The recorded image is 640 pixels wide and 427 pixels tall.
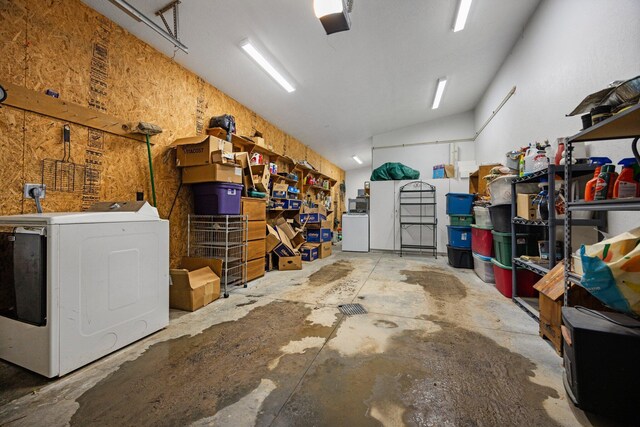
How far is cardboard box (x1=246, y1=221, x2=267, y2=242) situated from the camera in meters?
3.32

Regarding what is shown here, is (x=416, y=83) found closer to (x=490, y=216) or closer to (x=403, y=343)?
(x=490, y=216)

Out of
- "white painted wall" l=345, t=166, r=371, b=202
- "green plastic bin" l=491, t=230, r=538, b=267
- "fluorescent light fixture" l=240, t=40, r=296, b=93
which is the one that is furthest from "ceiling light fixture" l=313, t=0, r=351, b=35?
"white painted wall" l=345, t=166, r=371, b=202

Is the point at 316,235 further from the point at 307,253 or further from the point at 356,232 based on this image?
the point at 356,232

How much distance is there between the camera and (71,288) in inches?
56.0

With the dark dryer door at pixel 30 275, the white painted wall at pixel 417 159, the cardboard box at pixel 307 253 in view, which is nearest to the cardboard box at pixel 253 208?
the cardboard box at pixel 307 253

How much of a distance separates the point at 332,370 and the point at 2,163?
268 centimetres

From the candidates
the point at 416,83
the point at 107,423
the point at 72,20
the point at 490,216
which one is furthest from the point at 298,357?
the point at 416,83

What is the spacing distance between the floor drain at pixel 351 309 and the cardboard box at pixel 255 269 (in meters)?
1.43

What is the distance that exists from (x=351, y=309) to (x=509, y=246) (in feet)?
6.39

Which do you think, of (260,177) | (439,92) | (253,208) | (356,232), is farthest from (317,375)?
(439,92)

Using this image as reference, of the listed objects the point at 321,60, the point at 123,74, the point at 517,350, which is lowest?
the point at 517,350

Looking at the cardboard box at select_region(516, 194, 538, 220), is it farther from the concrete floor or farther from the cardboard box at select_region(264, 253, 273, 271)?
the cardboard box at select_region(264, 253, 273, 271)

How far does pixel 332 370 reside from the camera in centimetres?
146

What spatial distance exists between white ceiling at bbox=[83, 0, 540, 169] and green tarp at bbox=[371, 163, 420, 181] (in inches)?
52.0
